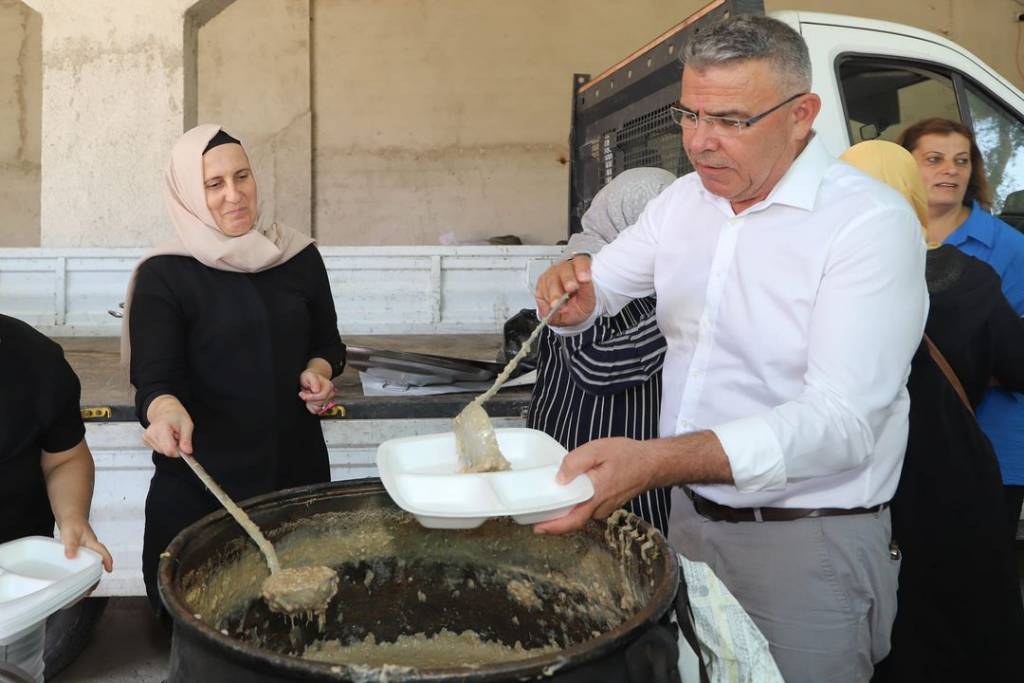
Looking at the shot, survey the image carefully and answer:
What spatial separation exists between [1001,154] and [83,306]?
4491mm

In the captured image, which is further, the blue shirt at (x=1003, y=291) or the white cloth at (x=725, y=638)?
the blue shirt at (x=1003, y=291)

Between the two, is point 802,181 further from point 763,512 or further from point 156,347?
point 156,347

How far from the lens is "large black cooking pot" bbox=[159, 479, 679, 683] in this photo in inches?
62.2

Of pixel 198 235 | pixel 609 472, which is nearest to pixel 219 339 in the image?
pixel 198 235

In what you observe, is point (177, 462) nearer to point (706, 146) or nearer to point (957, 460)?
point (706, 146)

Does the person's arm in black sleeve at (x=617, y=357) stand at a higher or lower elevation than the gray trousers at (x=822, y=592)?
higher

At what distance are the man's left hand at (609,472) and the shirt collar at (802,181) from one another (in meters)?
0.55

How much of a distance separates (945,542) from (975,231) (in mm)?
1262

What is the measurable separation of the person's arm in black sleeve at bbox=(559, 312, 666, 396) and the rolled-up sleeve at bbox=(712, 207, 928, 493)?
63cm

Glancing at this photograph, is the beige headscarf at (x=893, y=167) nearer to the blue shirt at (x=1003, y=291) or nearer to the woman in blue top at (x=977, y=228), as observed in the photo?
the blue shirt at (x=1003, y=291)

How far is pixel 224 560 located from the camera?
1643mm

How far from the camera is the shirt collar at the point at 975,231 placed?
2.86m

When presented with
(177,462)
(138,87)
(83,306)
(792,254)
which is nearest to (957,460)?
(792,254)

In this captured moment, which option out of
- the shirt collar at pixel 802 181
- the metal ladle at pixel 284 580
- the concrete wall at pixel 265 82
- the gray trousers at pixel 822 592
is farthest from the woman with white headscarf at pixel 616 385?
the concrete wall at pixel 265 82
